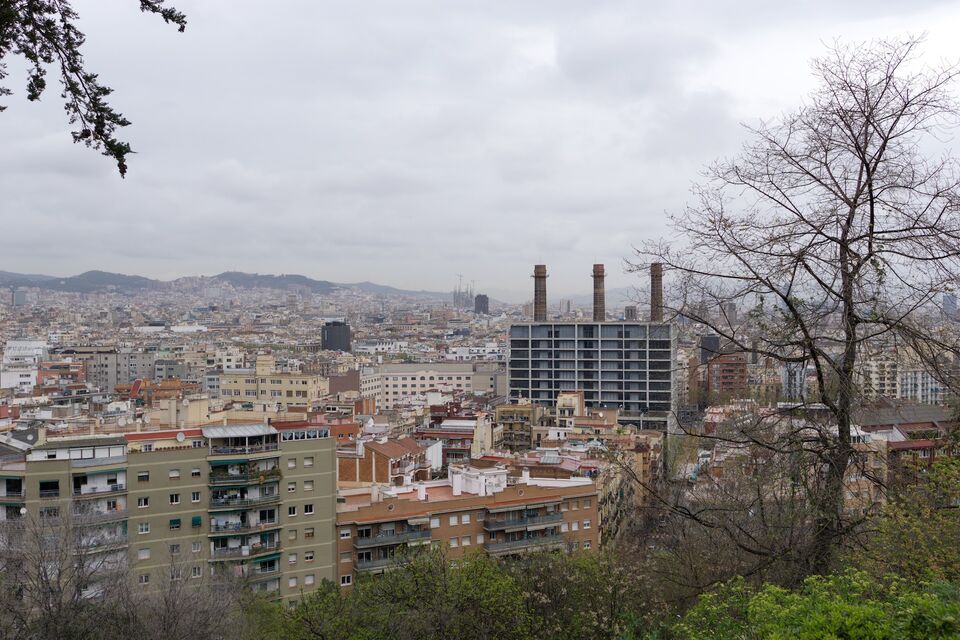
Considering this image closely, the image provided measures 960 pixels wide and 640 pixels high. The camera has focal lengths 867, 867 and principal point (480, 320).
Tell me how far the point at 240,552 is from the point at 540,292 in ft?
129

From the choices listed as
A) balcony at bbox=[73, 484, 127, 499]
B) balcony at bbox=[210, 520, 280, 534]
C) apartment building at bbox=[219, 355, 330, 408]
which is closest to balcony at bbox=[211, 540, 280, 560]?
balcony at bbox=[210, 520, 280, 534]

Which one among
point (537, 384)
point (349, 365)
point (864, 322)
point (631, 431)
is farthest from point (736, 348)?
point (349, 365)

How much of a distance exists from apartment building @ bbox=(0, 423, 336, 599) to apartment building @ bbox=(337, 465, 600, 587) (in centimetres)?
74

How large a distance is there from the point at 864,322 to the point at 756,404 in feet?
4.61

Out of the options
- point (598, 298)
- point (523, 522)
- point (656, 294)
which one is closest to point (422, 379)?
point (598, 298)

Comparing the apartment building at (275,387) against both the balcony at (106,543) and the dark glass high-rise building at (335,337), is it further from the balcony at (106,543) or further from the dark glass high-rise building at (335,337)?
the dark glass high-rise building at (335,337)

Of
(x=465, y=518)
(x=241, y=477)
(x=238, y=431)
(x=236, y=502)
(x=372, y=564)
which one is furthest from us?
(x=465, y=518)

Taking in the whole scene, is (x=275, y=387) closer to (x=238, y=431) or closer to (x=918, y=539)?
(x=238, y=431)

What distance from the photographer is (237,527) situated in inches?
697

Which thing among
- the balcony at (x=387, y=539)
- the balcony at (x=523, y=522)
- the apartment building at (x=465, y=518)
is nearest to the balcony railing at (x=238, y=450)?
the apartment building at (x=465, y=518)

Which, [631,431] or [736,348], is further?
[631,431]

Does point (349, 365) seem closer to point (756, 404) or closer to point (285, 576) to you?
point (285, 576)

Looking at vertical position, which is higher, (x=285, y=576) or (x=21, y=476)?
(x=21, y=476)

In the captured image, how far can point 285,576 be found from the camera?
18000 millimetres
